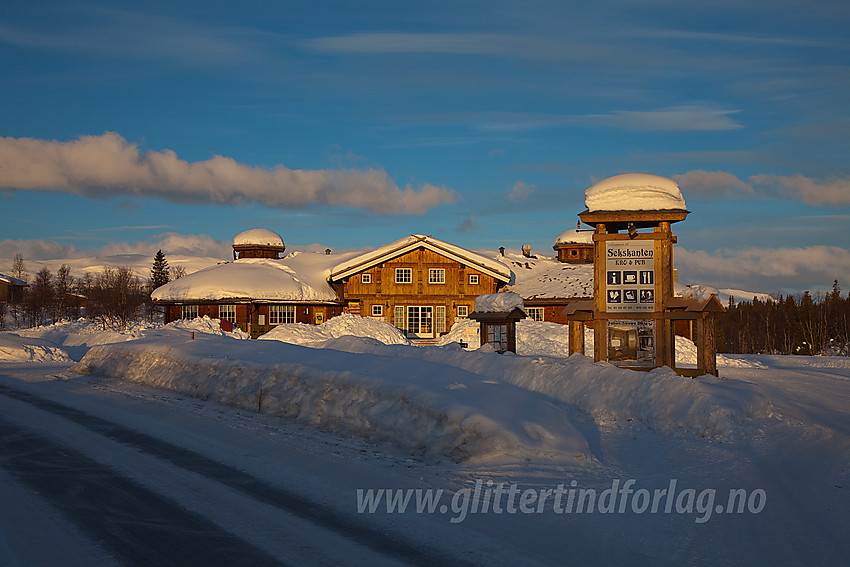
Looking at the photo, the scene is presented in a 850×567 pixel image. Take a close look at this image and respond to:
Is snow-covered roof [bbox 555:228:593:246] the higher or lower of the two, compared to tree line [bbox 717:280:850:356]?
higher

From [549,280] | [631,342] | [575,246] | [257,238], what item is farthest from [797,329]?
[631,342]

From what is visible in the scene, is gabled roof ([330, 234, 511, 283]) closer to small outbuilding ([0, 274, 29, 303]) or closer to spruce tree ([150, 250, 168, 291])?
spruce tree ([150, 250, 168, 291])

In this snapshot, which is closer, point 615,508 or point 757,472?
point 615,508

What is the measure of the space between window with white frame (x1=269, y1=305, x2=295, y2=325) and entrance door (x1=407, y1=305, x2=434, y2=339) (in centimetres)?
777

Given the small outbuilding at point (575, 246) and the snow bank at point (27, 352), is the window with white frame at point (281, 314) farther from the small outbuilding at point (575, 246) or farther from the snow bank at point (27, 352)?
the small outbuilding at point (575, 246)

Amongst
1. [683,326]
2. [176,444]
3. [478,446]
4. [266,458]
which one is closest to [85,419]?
[176,444]

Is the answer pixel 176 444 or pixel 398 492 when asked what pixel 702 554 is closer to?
pixel 398 492

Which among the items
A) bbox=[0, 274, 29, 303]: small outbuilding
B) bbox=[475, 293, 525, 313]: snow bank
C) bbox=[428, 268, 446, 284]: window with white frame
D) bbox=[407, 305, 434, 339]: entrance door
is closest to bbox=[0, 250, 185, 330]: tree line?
bbox=[0, 274, 29, 303]: small outbuilding

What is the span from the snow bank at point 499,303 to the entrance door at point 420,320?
25361 millimetres

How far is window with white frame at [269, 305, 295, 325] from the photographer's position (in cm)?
4684

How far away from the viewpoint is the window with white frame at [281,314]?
46.8m

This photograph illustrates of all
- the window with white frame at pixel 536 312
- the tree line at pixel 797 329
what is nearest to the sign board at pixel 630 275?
the window with white frame at pixel 536 312

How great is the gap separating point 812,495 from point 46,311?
363 ft

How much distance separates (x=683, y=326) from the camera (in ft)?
149
